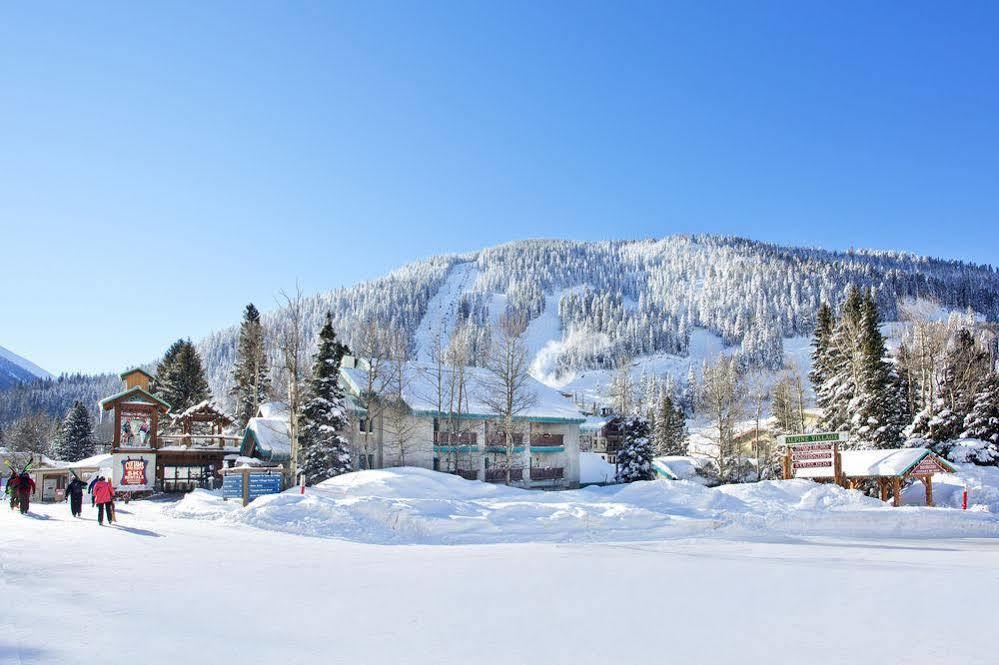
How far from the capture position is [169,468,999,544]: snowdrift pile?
17.9 meters

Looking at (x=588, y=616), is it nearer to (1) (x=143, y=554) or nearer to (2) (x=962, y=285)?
(1) (x=143, y=554)

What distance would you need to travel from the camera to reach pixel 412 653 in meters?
6.55

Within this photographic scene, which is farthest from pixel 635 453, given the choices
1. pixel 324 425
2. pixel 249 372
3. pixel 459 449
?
pixel 249 372

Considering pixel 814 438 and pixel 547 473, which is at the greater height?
pixel 814 438

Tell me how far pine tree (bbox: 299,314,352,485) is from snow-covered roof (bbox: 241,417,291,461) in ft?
11.7

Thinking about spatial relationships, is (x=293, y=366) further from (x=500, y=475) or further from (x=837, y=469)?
(x=837, y=469)

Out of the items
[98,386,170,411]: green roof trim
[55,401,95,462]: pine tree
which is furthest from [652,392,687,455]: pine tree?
[55,401,95,462]: pine tree

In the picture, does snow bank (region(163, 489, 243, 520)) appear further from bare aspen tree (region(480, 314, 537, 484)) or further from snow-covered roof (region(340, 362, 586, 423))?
snow-covered roof (region(340, 362, 586, 423))

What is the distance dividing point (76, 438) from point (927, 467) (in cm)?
7395

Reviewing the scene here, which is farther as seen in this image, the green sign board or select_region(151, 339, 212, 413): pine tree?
select_region(151, 339, 212, 413): pine tree

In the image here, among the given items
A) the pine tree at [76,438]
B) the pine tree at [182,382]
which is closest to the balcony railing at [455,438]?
the pine tree at [182,382]

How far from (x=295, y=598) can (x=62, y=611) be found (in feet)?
8.67

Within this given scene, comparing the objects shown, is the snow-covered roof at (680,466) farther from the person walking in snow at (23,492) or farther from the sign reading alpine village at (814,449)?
the person walking in snow at (23,492)

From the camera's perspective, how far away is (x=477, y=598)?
9016mm
